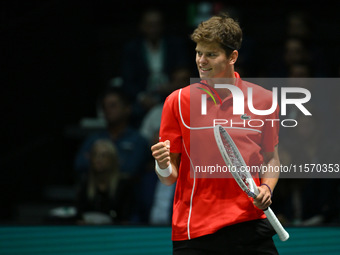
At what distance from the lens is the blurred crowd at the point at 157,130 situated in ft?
16.2

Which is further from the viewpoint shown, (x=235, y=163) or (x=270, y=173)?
(x=270, y=173)

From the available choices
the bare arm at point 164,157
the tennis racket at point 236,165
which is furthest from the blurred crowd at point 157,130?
the tennis racket at point 236,165

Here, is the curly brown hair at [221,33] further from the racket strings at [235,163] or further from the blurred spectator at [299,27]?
the blurred spectator at [299,27]

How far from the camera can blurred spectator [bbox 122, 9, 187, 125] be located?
20.2 ft

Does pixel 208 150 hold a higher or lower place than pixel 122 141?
higher

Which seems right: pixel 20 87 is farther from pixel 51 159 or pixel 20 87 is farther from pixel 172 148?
pixel 172 148

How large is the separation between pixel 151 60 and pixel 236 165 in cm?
356

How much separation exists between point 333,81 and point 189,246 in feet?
10.2

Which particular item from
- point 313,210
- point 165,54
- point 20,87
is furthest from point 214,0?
point 313,210

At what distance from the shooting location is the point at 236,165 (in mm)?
2801

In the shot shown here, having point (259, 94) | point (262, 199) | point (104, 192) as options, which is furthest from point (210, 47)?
point (104, 192)

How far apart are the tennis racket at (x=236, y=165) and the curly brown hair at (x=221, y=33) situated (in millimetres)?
369

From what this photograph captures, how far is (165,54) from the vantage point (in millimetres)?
6191

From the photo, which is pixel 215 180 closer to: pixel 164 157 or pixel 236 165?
pixel 236 165
